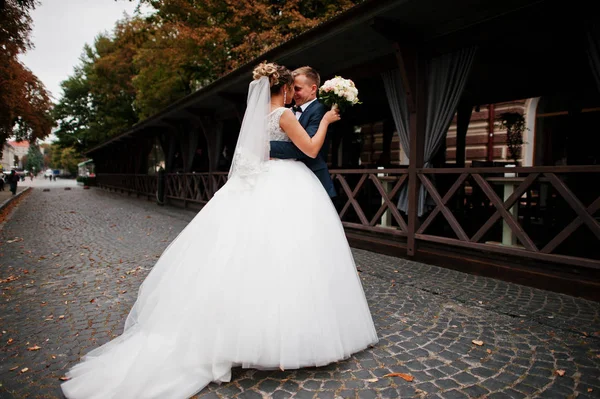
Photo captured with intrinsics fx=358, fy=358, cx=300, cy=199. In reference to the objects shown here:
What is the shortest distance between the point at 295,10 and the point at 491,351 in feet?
47.1

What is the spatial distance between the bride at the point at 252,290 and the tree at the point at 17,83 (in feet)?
26.0

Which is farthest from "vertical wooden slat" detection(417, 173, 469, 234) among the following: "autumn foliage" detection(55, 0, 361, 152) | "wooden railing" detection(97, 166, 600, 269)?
"autumn foliage" detection(55, 0, 361, 152)

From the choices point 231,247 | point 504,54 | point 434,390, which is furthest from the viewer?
point 504,54

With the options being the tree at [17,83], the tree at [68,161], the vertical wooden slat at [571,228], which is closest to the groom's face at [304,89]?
the vertical wooden slat at [571,228]

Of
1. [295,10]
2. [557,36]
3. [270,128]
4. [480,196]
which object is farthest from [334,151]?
[270,128]

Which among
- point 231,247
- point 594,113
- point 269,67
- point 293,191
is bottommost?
point 231,247

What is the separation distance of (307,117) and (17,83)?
1292 cm

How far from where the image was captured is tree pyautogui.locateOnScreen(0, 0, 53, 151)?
10062 millimetres

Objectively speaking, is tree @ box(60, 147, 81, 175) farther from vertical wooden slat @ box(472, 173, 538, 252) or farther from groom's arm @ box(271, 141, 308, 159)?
groom's arm @ box(271, 141, 308, 159)

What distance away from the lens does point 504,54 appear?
6.14m

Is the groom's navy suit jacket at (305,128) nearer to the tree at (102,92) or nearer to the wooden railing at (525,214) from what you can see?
the wooden railing at (525,214)

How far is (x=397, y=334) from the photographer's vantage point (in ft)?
9.57

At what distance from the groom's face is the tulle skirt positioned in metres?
0.61

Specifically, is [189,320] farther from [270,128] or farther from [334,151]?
[334,151]
